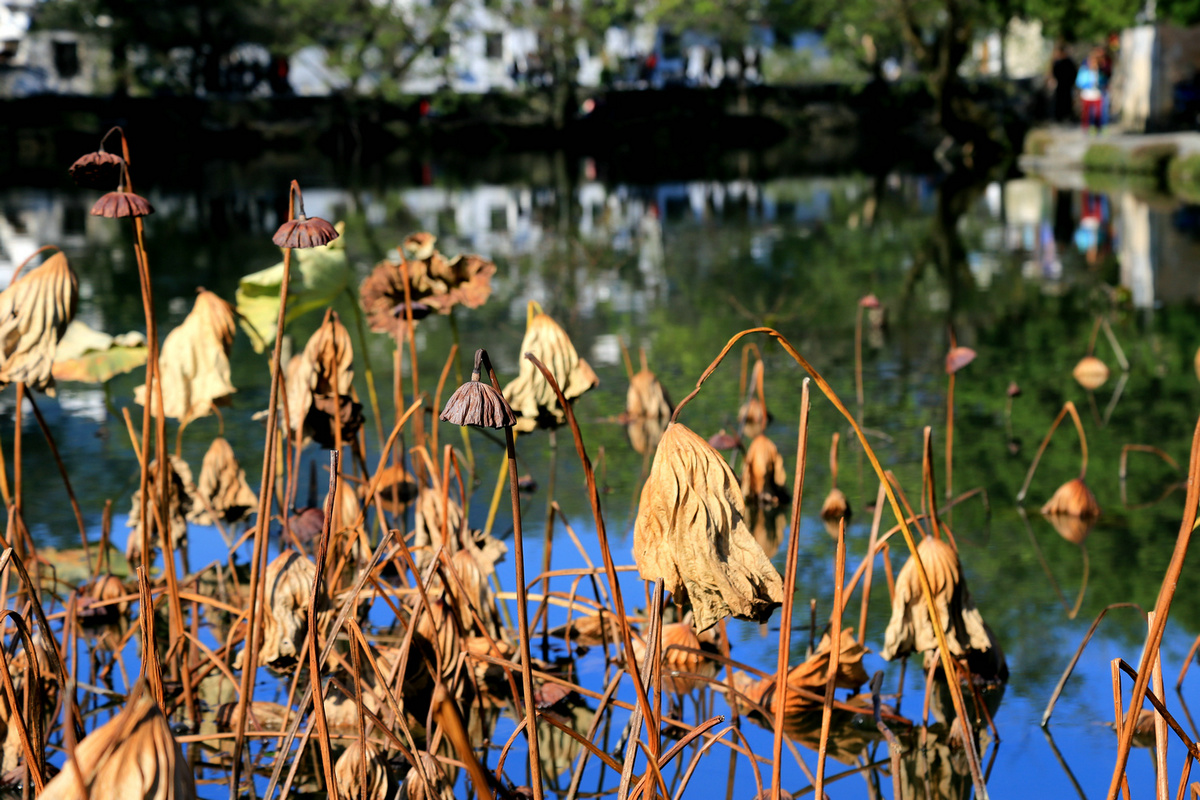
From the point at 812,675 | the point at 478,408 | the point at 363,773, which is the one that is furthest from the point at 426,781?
the point at 812,675

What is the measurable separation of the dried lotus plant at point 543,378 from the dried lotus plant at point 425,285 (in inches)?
16.9

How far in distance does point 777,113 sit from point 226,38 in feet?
39.7

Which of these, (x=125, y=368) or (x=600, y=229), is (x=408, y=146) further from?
(x=125, y=368)

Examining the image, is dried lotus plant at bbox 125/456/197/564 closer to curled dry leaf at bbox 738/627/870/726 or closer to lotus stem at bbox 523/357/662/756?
curled dry leaf at bbox 738/627/870/726

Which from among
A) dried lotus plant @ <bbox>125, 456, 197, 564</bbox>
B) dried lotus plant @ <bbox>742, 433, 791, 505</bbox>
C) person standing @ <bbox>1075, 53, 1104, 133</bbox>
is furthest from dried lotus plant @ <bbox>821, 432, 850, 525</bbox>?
person standing @ <bbox>1075, 53, 1104, 133</bbox>

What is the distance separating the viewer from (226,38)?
29094mm

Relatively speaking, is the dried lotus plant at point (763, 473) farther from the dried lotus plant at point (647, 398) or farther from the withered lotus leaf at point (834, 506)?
the dried lotus plant at point (647, 398)

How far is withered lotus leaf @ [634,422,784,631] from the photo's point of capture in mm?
1242

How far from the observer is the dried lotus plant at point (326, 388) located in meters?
2.41

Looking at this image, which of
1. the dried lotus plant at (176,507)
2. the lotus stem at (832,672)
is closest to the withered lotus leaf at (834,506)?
the dried lotus plant at (176,507)

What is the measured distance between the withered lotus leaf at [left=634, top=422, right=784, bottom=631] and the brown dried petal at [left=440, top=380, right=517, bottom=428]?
148mm

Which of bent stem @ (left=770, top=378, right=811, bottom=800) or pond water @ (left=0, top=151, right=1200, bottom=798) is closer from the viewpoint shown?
bent stem @ (left=770, top=378, right=811, bottom=800)

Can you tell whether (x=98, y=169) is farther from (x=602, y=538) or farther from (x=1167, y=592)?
(x=1167, y=592)

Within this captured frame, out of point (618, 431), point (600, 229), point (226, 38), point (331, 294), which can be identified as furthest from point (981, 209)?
point (226, 38)
